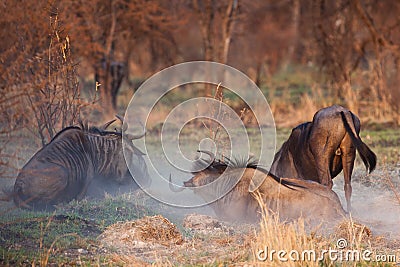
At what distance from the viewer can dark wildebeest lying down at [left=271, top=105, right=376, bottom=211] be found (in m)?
8.16

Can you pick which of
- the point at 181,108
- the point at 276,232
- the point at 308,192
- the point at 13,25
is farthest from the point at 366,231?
the point at 181,108

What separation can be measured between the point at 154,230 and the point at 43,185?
189 cm

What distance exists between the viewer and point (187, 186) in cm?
823

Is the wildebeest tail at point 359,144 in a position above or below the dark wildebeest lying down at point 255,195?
above

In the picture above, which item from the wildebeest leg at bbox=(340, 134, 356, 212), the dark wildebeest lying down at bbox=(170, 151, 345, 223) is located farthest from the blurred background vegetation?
the wildebeest leg at bbox=(340, 134, 356, 212)

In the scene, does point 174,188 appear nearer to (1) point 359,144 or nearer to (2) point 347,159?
(2) point 347,159

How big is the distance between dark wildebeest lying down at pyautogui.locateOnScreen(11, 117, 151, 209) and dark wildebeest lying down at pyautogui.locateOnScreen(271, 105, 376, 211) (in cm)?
219

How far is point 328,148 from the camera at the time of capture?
837 cm

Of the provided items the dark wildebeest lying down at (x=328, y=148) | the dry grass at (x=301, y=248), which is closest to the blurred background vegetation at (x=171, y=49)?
the dark wildebeest lying down at (x=328, y=148)

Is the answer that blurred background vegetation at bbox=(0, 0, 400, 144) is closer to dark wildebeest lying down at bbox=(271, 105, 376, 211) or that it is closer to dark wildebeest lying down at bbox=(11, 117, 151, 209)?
dark wildebeest lying down at bbox=(11, 117, 151, 209)

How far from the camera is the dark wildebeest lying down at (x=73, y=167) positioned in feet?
26.3

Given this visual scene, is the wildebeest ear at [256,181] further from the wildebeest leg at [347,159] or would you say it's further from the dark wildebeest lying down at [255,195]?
the wildebeest leg at [347,159]

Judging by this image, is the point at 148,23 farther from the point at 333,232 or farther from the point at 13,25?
the point at 333,232

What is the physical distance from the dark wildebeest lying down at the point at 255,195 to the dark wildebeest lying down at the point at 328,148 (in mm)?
717
